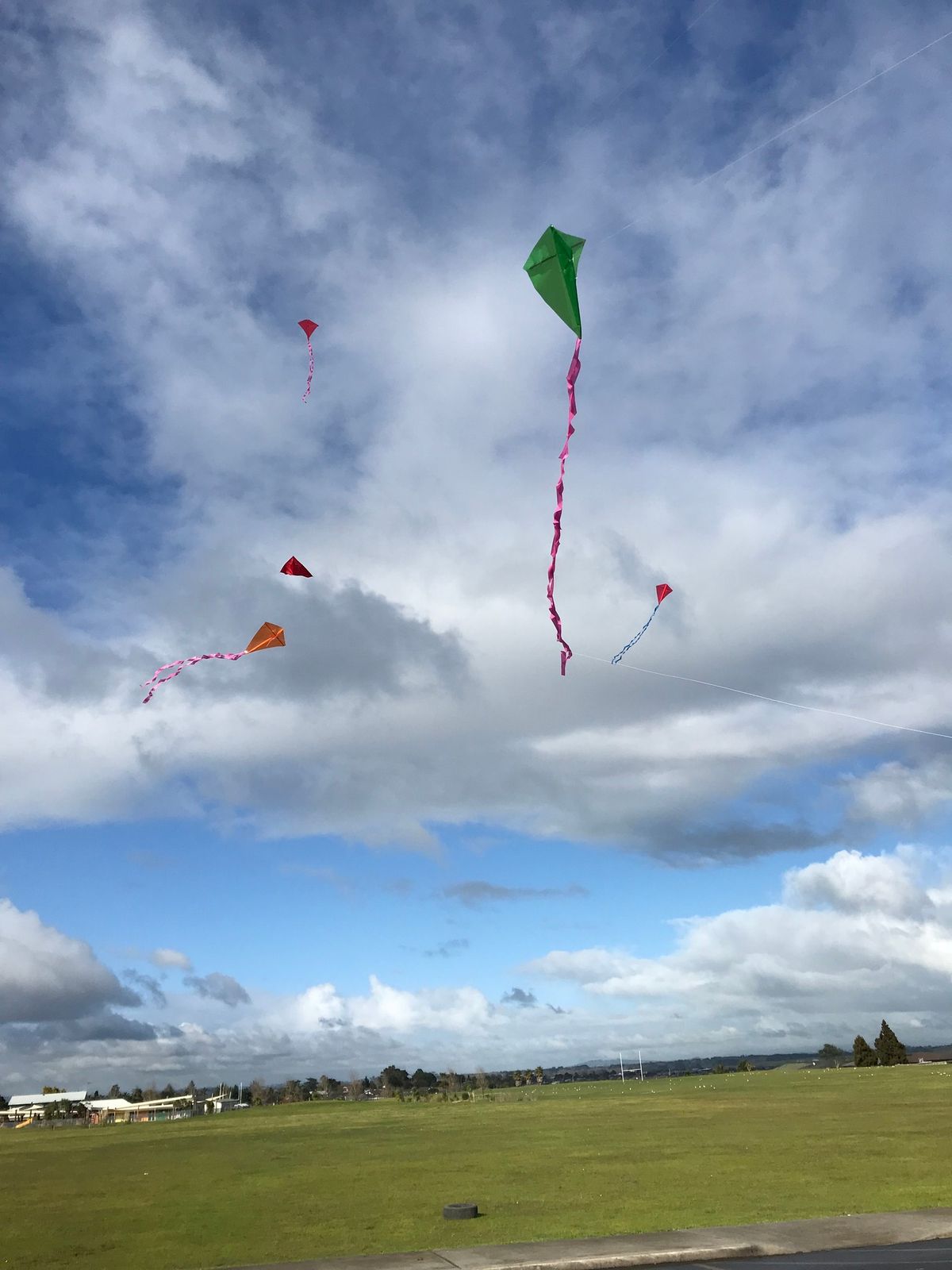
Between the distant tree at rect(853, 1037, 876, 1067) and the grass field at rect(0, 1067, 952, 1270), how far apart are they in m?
81.1

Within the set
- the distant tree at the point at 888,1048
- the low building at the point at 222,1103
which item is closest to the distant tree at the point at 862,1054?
the distant tree at the point at 888,1048

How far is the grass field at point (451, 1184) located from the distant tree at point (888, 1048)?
7793 cm

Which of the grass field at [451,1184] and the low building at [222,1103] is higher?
the grass field at [451,1184]

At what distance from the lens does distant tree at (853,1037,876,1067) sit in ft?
373

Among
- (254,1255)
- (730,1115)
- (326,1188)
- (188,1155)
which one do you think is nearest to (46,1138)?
(188,1155)

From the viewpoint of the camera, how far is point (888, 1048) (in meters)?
111

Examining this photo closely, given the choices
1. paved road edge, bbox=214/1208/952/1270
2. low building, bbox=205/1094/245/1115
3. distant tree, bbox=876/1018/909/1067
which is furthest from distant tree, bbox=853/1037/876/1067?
paved road edge, bbox=214/1208/952/1270

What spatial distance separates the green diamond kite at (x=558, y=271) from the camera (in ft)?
44.6

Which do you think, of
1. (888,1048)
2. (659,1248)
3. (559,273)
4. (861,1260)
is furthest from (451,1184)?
(888,1048)

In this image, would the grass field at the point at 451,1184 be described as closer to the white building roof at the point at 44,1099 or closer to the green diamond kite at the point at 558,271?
the green diamond kite at the point at 558,271

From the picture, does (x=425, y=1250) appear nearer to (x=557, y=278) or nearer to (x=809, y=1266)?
(x=809, y=1266)

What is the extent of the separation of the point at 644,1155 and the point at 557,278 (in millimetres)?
21645

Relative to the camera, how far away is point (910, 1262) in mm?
11523

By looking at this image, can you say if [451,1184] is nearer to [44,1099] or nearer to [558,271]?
[558,271]
